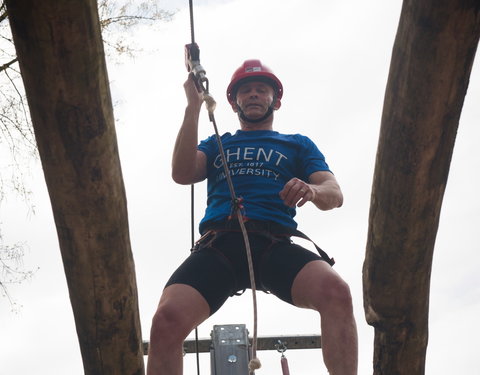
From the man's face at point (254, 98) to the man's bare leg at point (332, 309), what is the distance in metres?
1.02

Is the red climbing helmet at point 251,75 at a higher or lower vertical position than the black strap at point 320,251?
higher

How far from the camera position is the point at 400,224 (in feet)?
7.18

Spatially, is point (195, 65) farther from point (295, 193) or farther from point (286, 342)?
point (286, 342)

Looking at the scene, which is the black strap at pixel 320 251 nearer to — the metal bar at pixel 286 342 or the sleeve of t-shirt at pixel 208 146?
the sleeve of t-shirt at pixel 208 146

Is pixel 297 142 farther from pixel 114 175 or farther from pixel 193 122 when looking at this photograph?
pixel 114 175

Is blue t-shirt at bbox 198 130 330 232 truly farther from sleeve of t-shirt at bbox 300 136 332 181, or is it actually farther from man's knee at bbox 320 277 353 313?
man's knee at bbox 320 277 353 313

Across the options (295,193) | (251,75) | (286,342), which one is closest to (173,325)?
(295,193)

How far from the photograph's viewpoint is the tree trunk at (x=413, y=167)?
1.86 meters

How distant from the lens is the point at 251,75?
135 inches

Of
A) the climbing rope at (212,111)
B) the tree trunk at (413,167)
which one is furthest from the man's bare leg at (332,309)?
the climbing rope at (212,111)

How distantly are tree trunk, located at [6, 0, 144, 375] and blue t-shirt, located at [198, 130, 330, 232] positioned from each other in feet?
2.58

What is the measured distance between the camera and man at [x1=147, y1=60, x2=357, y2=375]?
7.91 feet

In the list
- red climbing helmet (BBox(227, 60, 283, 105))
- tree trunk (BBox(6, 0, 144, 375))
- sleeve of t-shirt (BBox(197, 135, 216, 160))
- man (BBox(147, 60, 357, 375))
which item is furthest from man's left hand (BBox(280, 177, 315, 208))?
red climbing helmet (BBox(227, 60, 283, 105))

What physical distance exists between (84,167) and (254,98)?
155 centimetres
